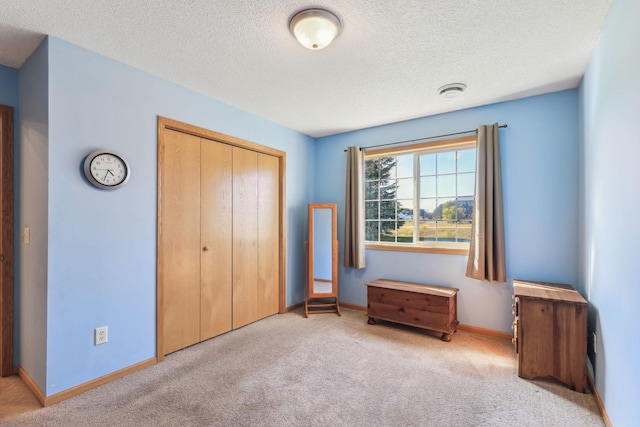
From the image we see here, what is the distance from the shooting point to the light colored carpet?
5.95ft

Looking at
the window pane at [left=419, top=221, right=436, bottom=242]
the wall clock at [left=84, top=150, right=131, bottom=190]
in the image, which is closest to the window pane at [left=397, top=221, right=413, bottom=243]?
the window pane at [left=419, top=221, right=436, bottom=242]

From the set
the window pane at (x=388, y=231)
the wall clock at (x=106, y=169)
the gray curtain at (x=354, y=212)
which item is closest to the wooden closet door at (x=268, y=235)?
the gray curtain at (x=354, y=212)

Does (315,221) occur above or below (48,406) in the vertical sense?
above

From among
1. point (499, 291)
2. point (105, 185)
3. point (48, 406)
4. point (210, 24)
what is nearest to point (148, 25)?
point (210, 24)

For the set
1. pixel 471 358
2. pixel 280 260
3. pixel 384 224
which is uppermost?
pixel 384 224

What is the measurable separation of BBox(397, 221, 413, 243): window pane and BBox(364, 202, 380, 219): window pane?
36 cm

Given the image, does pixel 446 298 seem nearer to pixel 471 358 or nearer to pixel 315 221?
pixel 471 358

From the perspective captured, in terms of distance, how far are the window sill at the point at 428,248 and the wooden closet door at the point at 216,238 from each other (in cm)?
185

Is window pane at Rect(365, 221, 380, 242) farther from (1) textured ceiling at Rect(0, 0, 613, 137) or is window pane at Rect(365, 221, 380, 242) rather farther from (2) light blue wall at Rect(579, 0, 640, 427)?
(2) light blue wall at Rect(579, 0, 640, 427)

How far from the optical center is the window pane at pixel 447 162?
11.2ft

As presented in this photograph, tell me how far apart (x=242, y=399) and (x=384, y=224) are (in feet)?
8.50

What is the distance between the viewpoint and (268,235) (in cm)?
370

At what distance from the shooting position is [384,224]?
3896 millimetres

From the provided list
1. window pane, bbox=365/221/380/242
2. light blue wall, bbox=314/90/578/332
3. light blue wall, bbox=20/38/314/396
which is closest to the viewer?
light blue wall, bbox=20/38/314/396
